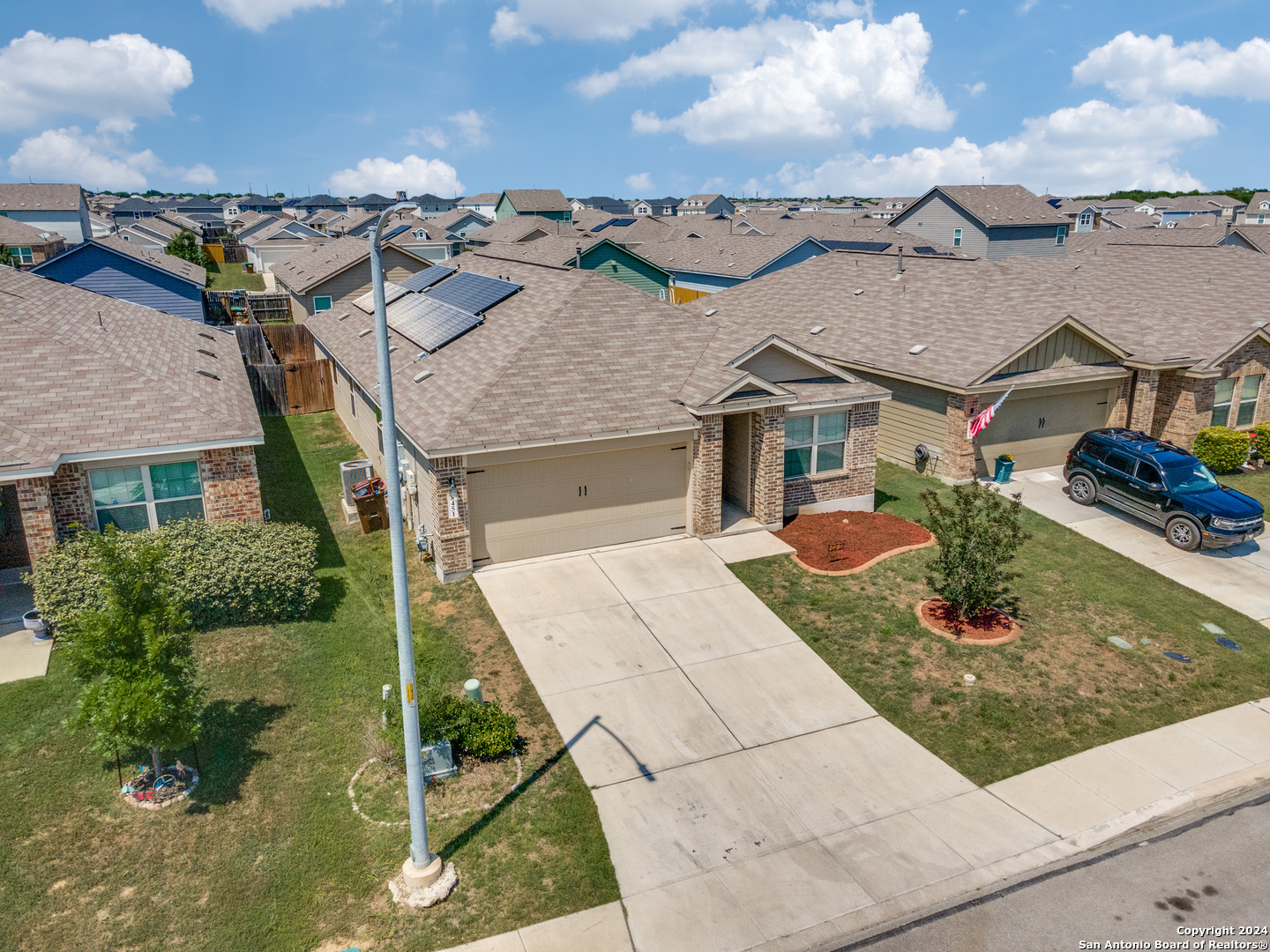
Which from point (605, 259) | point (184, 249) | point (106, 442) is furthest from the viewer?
point (184, 249)

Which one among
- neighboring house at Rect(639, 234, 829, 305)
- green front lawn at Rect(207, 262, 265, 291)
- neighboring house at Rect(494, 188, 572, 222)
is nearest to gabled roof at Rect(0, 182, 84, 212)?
green front lawn at Rect(207, 262, 265, 291)

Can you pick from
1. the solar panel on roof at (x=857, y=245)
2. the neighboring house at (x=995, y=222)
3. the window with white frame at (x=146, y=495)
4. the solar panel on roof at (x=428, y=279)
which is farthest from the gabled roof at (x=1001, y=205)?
the window with white frame at (x=146, y=495)

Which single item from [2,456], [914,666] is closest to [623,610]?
[914,666]

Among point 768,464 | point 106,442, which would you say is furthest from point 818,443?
point 106,442

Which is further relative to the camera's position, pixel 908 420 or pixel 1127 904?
pixel 908 420

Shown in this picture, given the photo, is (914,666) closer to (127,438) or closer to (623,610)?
(623,610)

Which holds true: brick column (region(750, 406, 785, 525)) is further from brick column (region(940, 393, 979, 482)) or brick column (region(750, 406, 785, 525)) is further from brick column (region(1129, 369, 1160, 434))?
brick column (region(1129, 369, 1160, 434))

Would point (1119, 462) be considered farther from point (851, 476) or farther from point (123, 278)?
point (123, 278)
